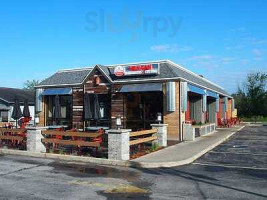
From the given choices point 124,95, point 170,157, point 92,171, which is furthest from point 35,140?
point 124,95

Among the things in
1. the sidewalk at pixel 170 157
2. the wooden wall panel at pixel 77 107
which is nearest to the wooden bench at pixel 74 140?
the sidewalk at pixel 170 157

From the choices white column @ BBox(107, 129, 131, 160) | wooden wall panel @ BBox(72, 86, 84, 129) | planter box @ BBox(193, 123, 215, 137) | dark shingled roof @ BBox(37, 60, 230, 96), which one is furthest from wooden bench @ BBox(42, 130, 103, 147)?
planter box @ BBox(193, 123, 215, 137)

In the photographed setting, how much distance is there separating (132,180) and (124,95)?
12.2 m

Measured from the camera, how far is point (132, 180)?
9.38 meters

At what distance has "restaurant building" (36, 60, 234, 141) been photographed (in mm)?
19594

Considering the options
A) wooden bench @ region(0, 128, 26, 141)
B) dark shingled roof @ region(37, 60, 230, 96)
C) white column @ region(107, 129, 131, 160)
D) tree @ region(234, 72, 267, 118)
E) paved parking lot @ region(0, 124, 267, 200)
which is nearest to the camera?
paved parking lot @ region(0, 124, 267, 200)

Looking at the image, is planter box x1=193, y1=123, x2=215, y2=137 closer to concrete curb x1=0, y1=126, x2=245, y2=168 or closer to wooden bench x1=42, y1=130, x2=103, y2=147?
concrete curb x1=0, y1=126, x2=245, y2=168

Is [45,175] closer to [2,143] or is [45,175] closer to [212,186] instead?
[212,186]

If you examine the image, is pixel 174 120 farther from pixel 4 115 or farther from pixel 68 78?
pixel 4 115

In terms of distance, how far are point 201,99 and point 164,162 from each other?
1531cm

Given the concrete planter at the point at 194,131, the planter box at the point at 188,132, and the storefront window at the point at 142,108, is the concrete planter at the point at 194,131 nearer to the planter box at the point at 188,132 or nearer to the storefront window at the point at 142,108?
the planter box at the point at 188,132

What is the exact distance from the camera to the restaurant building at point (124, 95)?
64.3ft

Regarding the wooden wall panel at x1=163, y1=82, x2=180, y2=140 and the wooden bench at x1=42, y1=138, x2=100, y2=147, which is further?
the wooden wall panel at x1=163, y1=82, x2=180, y2=140

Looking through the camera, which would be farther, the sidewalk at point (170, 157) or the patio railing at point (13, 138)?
the patio railing at point (13, 138)
